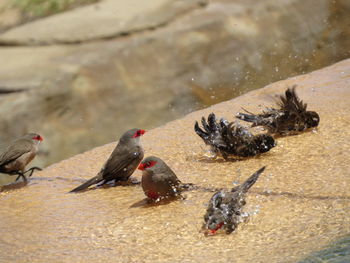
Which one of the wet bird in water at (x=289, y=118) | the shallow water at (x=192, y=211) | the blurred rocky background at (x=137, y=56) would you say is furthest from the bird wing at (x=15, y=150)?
the wet bird in water at (x=289, y=118)

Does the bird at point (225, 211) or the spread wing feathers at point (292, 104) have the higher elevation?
the spread wing feathers at point (292, 104)

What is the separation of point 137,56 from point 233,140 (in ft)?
10.7

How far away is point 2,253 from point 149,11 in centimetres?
568

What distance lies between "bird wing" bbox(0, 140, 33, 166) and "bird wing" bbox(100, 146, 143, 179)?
1.03 m

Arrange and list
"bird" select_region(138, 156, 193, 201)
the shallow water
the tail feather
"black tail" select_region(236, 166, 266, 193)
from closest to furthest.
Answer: the shallow water, "black tail" select_region(236, 166, 266, 193), "bird" select_region(138, 156, 193, 201), the tail feather

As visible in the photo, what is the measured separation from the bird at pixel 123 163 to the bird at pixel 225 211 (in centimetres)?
138

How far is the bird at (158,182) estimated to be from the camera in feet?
17.1

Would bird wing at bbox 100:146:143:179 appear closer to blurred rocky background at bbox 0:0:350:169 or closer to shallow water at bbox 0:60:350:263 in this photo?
shallow water at bbox 0:60:350:263

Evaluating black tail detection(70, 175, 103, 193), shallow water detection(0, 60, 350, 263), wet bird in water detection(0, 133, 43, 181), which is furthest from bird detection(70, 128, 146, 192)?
wet bird in water detection(0, 133, 43, 181)

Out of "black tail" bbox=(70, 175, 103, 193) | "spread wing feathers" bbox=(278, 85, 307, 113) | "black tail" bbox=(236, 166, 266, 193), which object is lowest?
"black tail" bbox=(236, 166, 266, 193)

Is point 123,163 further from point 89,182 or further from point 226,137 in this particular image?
point 226,137

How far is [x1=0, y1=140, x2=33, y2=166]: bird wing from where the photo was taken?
6605 millimetres

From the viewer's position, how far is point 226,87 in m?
9.41

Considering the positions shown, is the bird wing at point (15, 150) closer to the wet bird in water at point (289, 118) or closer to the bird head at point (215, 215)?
the wet bird in water at point (289, 118)
